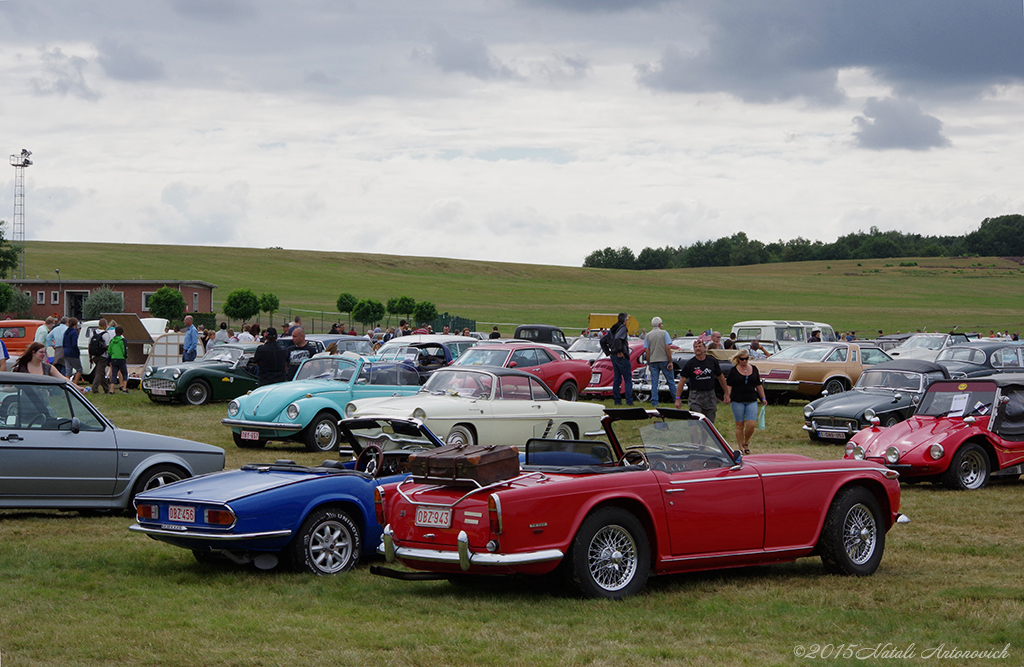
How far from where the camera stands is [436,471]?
7.21 meters

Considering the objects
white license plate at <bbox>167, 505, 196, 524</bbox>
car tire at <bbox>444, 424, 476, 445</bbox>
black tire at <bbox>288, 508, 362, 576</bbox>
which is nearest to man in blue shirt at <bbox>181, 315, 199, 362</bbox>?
car tire at <bbox>444, 424, 476, 445</bbox>

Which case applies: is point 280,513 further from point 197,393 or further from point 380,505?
point 197,393

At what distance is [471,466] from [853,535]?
3.12 meters

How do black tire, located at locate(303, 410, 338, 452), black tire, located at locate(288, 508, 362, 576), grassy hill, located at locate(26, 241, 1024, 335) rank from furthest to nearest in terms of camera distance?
grassy hill, located at locate(26, 241, 1024, 335)
black tire, located at locate(303, 410, 338, 452)
black tire, located at locate(288, 508, 362, 576)

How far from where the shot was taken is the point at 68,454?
32.2 feet

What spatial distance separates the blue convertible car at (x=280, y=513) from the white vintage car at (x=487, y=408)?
5.76m

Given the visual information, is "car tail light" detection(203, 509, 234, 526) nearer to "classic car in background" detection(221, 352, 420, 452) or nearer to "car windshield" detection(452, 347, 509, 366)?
"classic car in background" detection(221, 352, 420, 452)

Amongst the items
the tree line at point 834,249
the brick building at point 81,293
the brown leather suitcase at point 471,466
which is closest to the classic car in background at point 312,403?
the brown leather suitcase at point 471,466

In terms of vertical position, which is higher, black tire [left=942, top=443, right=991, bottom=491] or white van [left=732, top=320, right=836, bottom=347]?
white van [left=732, top=320, right=836, bottom=347]

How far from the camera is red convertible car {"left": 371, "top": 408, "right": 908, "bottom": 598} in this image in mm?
6727

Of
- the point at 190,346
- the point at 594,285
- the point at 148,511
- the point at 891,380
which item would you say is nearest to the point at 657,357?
the point at 891,380

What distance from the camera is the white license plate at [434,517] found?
22.7 ft

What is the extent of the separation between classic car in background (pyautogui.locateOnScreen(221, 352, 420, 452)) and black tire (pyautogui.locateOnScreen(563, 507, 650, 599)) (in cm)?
905

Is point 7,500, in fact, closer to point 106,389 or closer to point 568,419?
point 568,419
